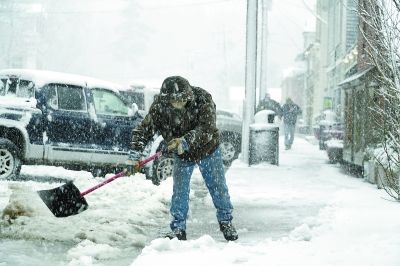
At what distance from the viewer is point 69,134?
9.97 m

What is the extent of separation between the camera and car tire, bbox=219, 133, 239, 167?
14.6 meters

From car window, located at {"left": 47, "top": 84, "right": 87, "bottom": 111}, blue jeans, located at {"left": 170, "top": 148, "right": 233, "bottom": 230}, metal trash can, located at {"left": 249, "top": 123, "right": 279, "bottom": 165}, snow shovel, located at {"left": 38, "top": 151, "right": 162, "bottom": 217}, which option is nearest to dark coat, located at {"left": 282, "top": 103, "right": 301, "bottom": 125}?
metal trash can, located at {"left": 249, "top": 123, "right": 279, "bottom": 165}

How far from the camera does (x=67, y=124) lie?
9.95m

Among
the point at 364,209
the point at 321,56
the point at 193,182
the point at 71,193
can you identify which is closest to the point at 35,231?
the point at 71,193

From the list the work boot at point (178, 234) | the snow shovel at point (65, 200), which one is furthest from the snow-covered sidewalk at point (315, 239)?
the snow shovel at point (65, 200)

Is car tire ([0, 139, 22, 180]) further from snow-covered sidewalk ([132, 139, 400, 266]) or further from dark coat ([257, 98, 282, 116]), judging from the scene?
dark coat ([257, 98, 282, 116])

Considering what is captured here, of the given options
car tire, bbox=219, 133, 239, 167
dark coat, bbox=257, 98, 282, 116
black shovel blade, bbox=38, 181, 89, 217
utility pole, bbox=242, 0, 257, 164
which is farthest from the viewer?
dark coat, bbox=257, 98, 282, 116

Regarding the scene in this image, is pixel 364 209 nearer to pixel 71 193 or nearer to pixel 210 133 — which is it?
pixel 210 133

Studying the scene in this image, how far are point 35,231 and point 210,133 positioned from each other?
6.89 ft

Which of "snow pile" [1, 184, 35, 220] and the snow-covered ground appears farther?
"snow pile" [1, 184, 35, 220]

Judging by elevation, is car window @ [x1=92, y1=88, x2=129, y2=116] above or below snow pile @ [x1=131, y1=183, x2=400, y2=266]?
above

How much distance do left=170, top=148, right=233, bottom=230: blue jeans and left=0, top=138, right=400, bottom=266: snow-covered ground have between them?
0.32 meters

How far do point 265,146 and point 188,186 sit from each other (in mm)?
8756

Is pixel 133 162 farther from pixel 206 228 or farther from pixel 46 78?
pixel 46 78
